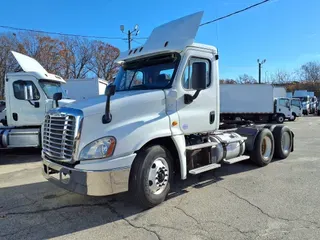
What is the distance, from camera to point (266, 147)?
7.69 metres

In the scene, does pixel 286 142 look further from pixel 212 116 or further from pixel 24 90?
pixel 24 90

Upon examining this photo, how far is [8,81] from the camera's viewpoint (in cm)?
909

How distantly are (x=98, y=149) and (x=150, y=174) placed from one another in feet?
3.17

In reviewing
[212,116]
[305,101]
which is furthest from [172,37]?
[305,101]

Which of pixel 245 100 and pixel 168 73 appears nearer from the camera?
pixel 168 73

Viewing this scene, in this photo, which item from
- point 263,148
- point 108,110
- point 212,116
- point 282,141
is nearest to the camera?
point 108,110

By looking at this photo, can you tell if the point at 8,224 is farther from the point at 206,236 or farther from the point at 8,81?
the point at 8,81

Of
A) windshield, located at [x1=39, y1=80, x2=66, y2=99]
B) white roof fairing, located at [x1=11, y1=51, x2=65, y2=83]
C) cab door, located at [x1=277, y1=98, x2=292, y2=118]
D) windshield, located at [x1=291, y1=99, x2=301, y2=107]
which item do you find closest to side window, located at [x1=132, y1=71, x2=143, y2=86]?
windshield, located at [x1=39, y1=80, x2=66, y2=99]

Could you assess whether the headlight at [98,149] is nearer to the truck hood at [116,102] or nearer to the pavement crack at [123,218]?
the truck hood at [116,102]

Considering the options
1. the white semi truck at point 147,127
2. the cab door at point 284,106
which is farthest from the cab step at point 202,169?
the cab door at point 284,106

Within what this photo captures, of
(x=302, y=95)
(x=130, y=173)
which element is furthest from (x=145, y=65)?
(x=302, y=95)

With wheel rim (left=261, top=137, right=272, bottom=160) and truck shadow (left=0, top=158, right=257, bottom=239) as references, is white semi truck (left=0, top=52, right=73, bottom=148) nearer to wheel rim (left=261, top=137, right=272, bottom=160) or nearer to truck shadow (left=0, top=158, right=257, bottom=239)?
truck shadow (left=0, top=158, right=257, bottom=239)

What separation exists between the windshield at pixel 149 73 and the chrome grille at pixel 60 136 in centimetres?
156

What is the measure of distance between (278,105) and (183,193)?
23.3 meters
